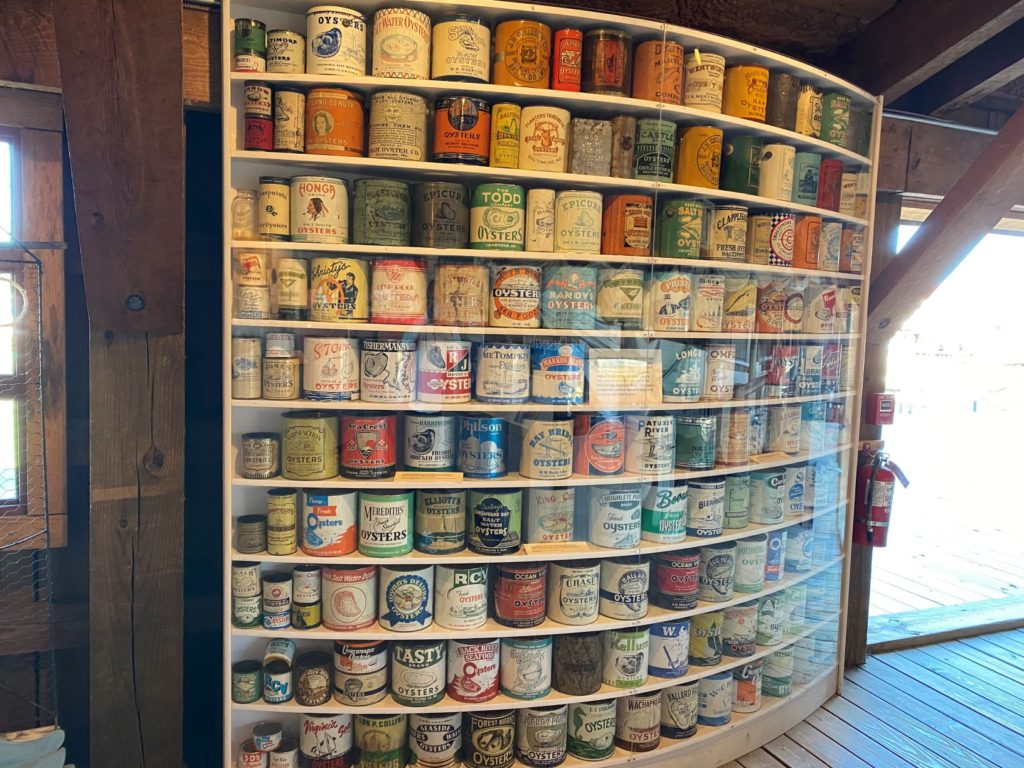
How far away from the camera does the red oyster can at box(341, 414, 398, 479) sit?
1824mm

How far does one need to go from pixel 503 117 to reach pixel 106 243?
3.21 ft

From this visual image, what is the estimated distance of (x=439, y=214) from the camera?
1.80m

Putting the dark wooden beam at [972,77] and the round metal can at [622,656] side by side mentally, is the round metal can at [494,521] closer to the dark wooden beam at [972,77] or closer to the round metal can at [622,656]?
the round metal can at [622,656]

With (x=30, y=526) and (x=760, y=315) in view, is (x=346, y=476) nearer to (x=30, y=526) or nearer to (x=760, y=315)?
(x=30, y=526)

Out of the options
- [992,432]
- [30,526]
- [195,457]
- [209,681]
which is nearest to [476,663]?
[209,681]

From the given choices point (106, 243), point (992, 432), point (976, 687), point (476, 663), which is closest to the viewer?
point (106, 243)

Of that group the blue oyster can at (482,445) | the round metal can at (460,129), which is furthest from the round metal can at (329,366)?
the round metal can at (460,129)

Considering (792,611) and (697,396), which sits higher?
(697,396)

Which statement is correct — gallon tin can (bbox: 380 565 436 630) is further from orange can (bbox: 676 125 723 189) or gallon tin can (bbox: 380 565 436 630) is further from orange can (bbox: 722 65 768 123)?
orange can (bbox: 722 65 768 123)

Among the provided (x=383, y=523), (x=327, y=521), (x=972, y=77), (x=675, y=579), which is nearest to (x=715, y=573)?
(x=675, y=579)

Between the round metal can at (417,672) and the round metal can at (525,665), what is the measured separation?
0.18 meters

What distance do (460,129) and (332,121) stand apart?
0.31 metres

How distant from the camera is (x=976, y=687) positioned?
2680mm

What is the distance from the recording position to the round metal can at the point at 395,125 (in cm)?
175
